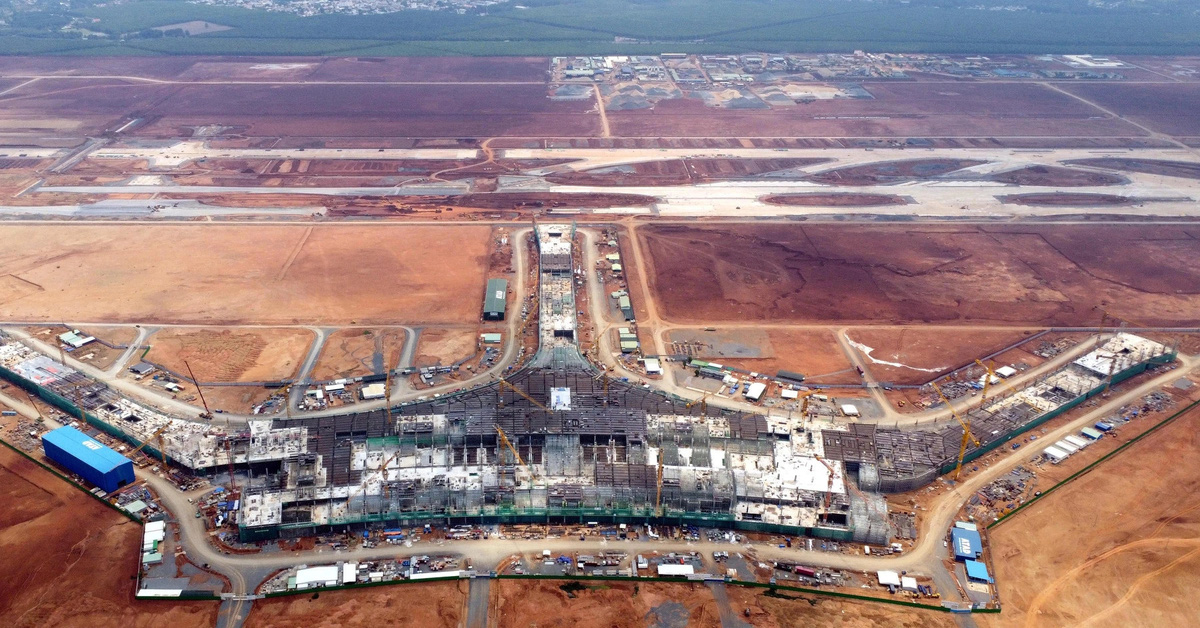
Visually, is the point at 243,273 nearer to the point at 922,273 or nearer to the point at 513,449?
the point at 513,449

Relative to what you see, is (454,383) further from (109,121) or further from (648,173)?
(109,121)

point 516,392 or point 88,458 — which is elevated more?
point 516,392

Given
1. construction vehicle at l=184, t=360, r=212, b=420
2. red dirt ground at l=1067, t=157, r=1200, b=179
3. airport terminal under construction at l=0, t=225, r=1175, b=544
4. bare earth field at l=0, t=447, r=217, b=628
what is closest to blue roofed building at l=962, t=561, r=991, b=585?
airport terminal under construction at l=0, t=225, r=1175, b=544

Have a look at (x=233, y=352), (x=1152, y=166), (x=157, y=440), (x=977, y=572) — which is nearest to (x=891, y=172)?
(x=1152, y=166)

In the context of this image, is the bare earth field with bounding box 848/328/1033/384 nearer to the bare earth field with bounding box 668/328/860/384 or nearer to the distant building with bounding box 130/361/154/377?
the bare earth field with bounding box 668/328/860/384

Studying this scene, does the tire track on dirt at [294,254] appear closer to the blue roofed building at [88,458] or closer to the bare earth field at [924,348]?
the blue roofed building at [88,458]

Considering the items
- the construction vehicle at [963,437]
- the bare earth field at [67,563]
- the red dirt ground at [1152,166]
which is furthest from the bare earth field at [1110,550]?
the red dirt ground at [1152,166]
